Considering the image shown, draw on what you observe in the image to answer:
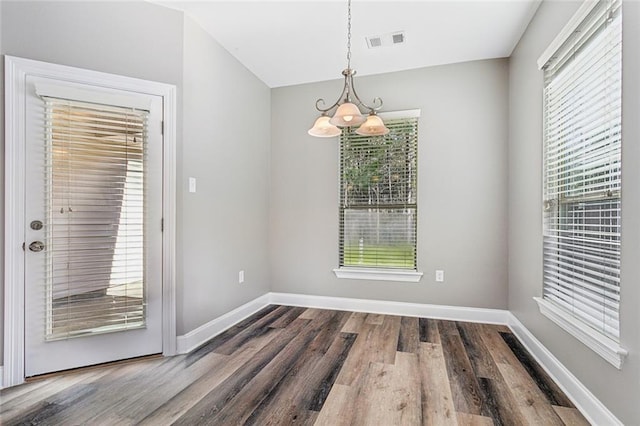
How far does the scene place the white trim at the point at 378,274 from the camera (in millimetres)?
3412

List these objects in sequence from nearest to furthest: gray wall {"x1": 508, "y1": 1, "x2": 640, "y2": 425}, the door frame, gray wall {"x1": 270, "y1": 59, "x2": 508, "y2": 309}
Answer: gray wall {"x1": 508, "y1": 1, "x2": 640, "y2": 425} → the door frame → gray wall {"x1": 270, "y1": 59, "x2": 508, "y2": 309}

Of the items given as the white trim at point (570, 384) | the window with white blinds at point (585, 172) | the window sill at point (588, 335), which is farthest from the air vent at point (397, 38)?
the white trim at point (570, 384)

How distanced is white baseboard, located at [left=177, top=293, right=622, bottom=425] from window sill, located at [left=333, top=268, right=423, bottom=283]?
0.26 meters

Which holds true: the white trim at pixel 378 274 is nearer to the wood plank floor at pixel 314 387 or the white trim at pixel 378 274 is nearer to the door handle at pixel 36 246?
the wood plank floor at pixel 314 387

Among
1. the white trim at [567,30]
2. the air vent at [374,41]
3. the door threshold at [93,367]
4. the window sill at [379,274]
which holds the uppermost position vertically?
the air vent at [374,41]

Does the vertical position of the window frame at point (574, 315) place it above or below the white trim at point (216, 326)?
above

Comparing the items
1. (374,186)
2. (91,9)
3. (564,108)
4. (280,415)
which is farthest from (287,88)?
(280,415)

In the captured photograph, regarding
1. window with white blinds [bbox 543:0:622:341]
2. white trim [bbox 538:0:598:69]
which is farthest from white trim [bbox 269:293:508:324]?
white trim [bbox 538:0:598:69]

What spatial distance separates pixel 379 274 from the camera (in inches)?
139

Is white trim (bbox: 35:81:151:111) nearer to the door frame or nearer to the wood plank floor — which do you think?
the door frame

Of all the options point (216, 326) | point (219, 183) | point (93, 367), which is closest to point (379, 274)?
point (216, 326)

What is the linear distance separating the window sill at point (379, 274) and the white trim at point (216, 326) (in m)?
1.01

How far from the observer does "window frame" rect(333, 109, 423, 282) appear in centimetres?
340

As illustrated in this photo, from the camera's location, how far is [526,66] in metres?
2.67
